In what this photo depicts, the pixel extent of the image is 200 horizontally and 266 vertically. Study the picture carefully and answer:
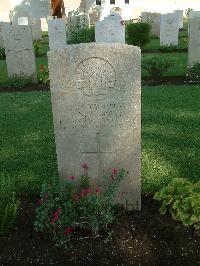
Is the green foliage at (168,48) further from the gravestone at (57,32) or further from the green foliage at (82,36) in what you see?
the gravestone at (57,32)

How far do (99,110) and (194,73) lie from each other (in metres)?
6.08

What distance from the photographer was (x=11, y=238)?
3.13 metres

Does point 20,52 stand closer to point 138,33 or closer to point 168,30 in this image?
point 138,33

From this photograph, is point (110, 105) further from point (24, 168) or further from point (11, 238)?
point (24, 168)

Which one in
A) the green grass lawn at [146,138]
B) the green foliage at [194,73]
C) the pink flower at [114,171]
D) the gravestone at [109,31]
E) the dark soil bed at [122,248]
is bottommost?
the dark soil bed at [122,248]

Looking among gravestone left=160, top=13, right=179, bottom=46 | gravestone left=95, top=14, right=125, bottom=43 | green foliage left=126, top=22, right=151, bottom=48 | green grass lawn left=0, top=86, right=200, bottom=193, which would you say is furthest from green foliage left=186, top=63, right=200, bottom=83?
gravestone left=160, top=13, right=179, bottom=46

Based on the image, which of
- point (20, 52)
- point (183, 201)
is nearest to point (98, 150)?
point (183, 201)

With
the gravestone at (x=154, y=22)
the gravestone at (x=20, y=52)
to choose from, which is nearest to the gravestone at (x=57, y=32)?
the gravestone at (x=20, y=52)

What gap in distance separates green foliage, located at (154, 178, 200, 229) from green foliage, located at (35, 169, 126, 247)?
41cm

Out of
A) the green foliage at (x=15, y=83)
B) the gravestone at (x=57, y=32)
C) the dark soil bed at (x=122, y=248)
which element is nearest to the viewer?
the dark soil bed at (x=122, y=248)

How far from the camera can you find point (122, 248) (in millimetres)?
3016

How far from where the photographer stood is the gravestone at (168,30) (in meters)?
14.0

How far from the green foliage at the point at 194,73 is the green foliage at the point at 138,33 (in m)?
5.28

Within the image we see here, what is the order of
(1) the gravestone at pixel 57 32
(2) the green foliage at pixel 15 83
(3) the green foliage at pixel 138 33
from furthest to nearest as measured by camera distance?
(3) the green foliage at pixel 138 33 < (1) the gravestone at pixel 57 32 < (2) the green foliage at pixel 15 83
